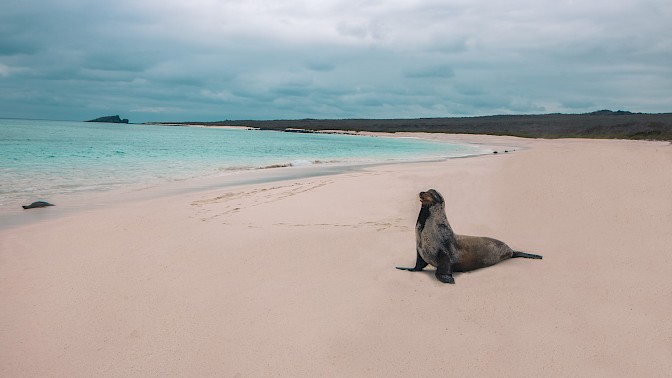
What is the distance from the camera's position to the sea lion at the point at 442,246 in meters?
5.00

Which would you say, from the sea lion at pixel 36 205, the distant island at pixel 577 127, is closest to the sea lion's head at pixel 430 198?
the sea lion at pixel 36 205

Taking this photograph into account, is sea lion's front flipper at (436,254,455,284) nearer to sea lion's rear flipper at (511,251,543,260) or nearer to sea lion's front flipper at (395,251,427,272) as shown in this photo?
sea lion's front flipper at (395,251,427,272)

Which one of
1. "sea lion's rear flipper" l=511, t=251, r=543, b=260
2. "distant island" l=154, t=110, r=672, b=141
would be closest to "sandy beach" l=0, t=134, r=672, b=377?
"sea lion's rear flipper" l=511, t=251, r=543, b=260

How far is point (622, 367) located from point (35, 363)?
13.5ft

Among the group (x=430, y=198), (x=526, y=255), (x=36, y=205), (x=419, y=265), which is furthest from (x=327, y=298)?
(x=36, y=205)

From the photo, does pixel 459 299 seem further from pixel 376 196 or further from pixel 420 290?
pixel 376 196

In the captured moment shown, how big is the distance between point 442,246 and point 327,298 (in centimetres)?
153

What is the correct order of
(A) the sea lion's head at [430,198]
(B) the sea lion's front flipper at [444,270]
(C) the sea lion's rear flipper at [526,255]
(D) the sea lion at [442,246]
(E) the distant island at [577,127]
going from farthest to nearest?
(E) the distant island at [577,127]
(C) the sea lion's rear flipper at [526,255]
(A) the sea lion's head at [430,198]
(D) the sea lion at [442,246]
(B) the sea lion's front flipper at [444,270]

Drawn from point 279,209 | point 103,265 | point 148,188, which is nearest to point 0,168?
point 148,188

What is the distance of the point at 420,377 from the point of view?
2.97m

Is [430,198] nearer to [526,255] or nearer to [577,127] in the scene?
[526,255]

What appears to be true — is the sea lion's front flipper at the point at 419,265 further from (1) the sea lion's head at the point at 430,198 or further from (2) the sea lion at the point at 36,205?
(2) the sea lion at the point at 36,205

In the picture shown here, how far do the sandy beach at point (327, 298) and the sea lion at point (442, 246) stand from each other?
0.17m

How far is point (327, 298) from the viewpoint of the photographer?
4.25 metres
